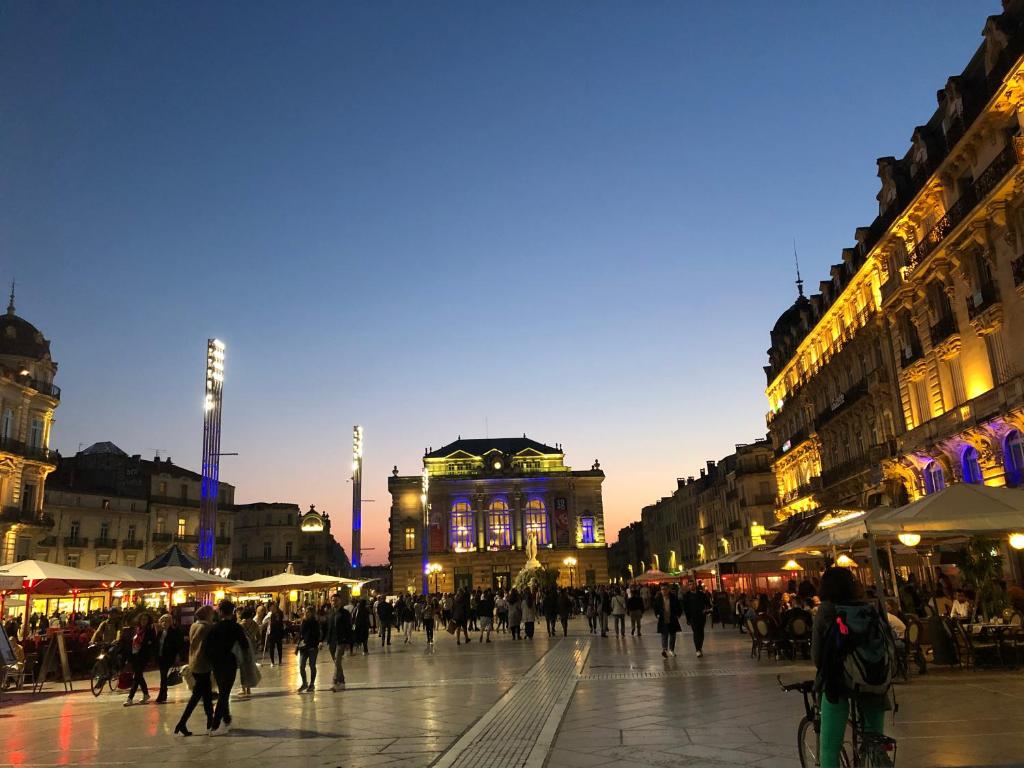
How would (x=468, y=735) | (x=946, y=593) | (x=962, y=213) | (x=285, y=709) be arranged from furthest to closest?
(x=962, y=213), (x=946, y=593), (x=285, y=709), (x=468, y=735)

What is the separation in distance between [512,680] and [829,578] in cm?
1076

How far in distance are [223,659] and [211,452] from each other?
15830 millimetres

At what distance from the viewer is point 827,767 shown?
190 inches

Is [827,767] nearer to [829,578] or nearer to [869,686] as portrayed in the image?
[869,686]

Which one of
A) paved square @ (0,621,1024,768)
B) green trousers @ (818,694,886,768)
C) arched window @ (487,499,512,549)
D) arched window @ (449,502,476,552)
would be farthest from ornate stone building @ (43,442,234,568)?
green trousers @ (818,694,886,768)

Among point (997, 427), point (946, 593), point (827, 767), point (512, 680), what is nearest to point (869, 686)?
point (827, 767)

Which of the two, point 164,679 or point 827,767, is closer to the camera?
point 827,767

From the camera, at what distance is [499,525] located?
289ft

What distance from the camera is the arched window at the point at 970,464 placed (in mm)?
23344

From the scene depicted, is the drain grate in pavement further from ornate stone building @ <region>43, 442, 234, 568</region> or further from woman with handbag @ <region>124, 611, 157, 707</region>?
ornate stone building @ <region>43, 442, 234, 568</region>

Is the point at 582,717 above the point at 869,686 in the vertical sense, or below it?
below

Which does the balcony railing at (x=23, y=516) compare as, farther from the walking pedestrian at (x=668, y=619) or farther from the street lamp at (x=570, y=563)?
the street lamp at (x=570, y=563)

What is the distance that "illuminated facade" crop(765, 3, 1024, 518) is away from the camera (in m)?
20.6

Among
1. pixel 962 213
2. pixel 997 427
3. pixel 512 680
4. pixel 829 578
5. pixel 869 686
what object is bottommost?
pixel 512 680
